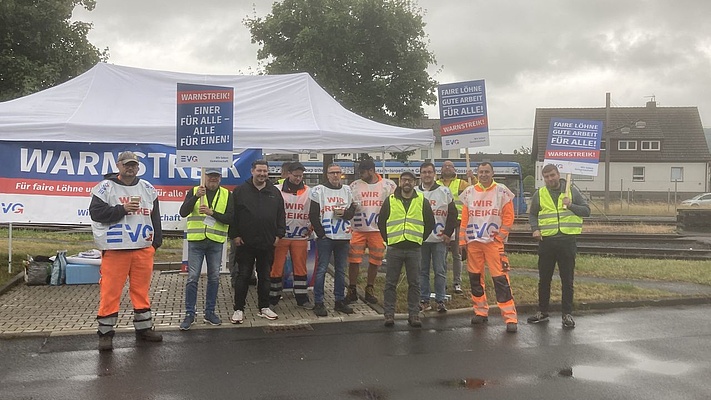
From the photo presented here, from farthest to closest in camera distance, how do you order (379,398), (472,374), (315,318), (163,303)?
(163,303) → (315,318) → (472,374) → (379,398)

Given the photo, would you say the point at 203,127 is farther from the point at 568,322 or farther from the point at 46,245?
the point at 46,245

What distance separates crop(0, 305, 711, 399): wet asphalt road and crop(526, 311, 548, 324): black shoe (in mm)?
160

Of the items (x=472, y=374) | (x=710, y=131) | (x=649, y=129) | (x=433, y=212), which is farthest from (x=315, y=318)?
(x=710, y=131)

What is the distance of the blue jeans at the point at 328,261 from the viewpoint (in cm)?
786

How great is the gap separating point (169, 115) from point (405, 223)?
4.25m

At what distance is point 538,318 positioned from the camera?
307 inches

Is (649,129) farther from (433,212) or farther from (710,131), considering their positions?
(710,131)

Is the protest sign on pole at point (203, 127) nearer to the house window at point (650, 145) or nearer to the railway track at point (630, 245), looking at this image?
the railway track at point (630, 245)

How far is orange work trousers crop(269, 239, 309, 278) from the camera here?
8.00 metres

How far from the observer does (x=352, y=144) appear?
29.6 feet

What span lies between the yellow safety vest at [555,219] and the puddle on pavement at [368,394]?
361 centimetres

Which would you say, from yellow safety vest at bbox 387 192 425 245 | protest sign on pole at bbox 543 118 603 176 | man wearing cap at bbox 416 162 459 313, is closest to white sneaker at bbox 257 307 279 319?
yellow safety vest at bbox 387 192 425 245

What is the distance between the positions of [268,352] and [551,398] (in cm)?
289

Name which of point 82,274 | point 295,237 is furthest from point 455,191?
point 82,274
